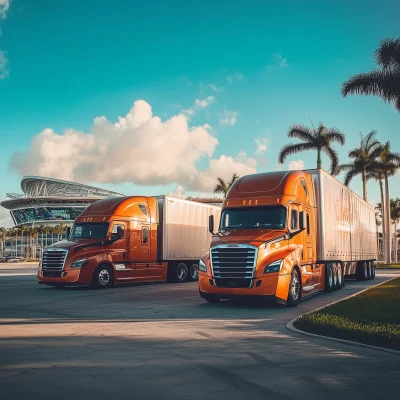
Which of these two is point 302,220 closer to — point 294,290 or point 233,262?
point 294,290

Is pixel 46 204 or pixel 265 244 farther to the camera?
pixel 46 204

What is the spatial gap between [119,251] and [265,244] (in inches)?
363

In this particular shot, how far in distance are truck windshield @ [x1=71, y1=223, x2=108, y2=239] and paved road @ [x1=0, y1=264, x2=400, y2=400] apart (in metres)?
8.36

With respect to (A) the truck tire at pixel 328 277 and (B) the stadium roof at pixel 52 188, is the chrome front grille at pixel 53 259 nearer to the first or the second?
(A) the truck tire at pixel 328 277

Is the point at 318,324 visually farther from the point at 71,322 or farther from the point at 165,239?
the point at 165,239

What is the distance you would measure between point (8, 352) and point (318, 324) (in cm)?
562

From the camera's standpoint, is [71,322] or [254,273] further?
[254,273]

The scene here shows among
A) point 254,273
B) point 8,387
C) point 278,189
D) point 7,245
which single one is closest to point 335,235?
point 278,189

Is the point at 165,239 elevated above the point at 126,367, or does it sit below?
above

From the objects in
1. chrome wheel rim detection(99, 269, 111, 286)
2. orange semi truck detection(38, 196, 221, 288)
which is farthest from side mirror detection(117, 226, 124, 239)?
chrome wheel rim detection(99, 269, 111, 286)

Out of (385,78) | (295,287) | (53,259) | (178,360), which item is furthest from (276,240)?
(385,78)

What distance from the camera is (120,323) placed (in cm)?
1060

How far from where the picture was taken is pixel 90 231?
812 inches

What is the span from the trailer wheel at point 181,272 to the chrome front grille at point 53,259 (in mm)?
6500
